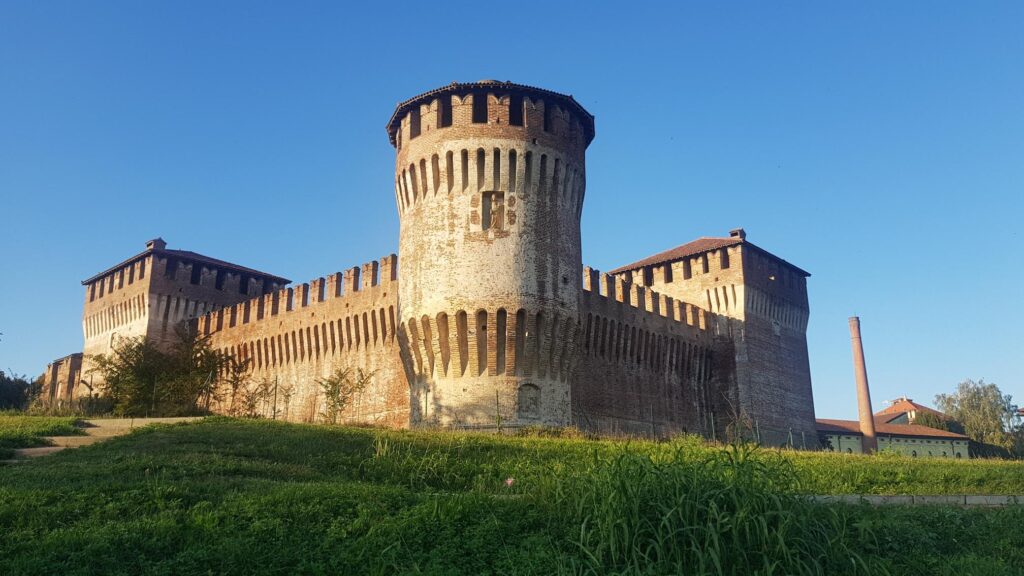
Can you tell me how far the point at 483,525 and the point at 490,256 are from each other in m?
13.7

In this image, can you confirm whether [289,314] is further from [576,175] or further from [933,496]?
[933,496]

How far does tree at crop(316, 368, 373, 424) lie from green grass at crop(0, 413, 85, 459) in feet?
29.4

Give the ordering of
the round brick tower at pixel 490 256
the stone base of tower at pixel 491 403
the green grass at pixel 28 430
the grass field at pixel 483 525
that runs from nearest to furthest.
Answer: the grass field at pixel 483 525 < the green grass at pixel 28 430 < the stone base of tower at pixel 491 403 < the round brick tower at pixel 490 256

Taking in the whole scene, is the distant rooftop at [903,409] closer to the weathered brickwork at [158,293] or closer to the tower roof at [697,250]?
the tower roof at [697,250]

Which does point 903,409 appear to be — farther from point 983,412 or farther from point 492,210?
point 492,210

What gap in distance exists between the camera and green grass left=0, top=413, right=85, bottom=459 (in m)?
15.1

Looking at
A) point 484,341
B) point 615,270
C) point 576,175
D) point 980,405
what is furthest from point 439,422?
point 980,405

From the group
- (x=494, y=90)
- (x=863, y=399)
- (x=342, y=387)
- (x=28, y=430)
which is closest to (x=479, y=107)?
(x=494, y=90)

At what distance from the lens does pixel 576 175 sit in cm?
2416

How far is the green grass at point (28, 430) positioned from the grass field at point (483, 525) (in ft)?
12.7

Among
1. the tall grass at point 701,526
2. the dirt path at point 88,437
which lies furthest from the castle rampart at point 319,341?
the tall grass at point 701,526

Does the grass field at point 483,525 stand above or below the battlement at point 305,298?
below

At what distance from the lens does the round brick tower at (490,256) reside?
21703 millimetres

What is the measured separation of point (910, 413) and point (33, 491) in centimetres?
6191
